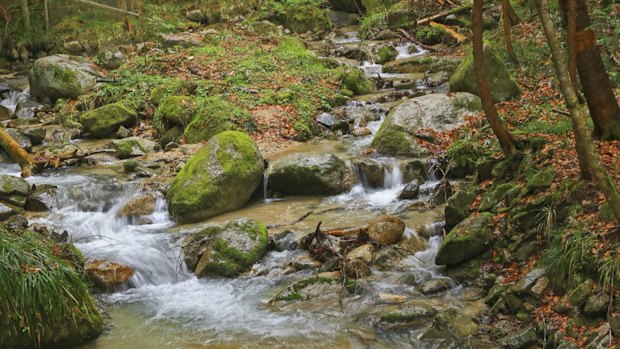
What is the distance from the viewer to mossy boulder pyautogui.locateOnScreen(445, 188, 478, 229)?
737 centimetres

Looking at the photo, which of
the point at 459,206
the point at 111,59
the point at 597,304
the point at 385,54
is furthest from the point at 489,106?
→ the point at 111,59

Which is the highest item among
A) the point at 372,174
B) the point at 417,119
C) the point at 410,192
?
the point at 417,119

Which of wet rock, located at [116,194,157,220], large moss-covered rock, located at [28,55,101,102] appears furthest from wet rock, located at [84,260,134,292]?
large moss-covered rock, located at [28,55,101,102]

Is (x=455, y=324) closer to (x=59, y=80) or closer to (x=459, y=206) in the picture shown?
(x=459, y=206)

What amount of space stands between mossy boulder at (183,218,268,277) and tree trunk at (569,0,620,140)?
457 centimetres

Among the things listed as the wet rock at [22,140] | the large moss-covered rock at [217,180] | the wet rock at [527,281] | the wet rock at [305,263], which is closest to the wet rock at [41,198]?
the large moss-covered rock at [217,180]

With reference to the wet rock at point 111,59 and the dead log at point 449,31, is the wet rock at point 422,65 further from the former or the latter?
the wet rock at point 111,59

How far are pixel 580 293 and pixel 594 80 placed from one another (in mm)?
2700

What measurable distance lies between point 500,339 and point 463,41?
48.8 ft

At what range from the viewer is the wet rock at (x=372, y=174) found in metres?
10.2

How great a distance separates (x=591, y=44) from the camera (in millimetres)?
6250

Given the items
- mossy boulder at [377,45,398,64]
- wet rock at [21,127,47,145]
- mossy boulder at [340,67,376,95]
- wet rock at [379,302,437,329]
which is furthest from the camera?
mossy boulder at [377,45,398,64]

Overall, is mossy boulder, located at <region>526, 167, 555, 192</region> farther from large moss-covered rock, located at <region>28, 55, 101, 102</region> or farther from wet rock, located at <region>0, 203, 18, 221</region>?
large moss-covered rock, located at <region>28, 55, 101, 102</region>

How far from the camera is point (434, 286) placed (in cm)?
642
